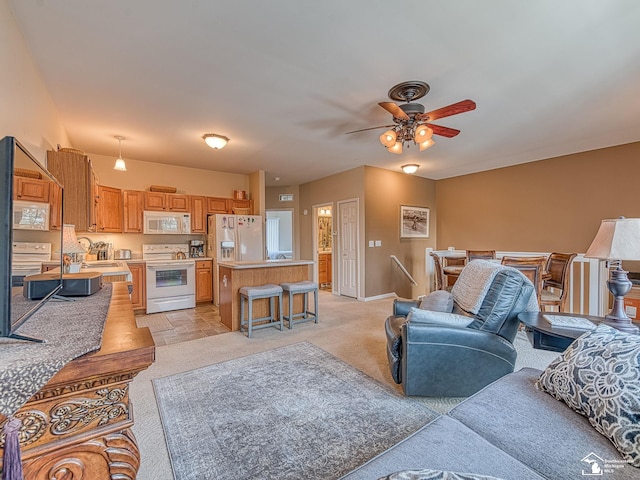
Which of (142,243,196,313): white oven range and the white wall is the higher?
the white wall

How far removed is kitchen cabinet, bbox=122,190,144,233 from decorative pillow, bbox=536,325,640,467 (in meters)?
5.66

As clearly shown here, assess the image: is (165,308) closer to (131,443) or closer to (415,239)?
(131,443)

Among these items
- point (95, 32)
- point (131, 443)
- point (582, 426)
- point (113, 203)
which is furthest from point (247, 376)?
point (113, 203)

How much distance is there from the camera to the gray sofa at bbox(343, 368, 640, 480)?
94 centimetres

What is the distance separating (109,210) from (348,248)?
4.29 m

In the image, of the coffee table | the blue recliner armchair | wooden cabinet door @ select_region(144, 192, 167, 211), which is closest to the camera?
the coffee table

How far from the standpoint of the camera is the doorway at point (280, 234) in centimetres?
771

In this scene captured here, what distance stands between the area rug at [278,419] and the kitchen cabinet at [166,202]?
138 inches

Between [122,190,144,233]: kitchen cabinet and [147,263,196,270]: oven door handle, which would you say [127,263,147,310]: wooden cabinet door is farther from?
[122,190,144,233]: kitchen cabinet

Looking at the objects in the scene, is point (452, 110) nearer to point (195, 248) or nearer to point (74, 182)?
point (74, 182)

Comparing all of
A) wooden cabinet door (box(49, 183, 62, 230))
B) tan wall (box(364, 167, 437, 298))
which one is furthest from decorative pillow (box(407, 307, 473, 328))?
tan wall (box(364, 167, 437, 298))

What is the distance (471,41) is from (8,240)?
2.79 meters

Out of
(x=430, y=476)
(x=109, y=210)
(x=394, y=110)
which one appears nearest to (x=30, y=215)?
(x=430, y=476)

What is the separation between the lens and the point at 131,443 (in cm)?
88
